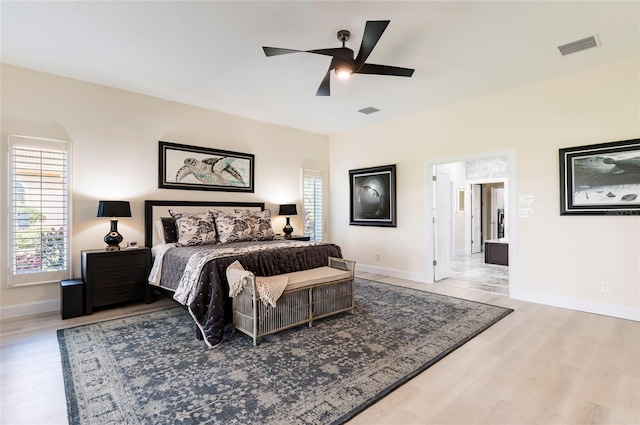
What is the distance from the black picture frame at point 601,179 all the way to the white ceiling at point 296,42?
39.9 inches

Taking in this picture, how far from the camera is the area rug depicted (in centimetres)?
189

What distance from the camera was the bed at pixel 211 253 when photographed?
2.90 metres

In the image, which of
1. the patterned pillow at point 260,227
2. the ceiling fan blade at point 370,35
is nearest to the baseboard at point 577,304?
the patterned pillow at point 260,227

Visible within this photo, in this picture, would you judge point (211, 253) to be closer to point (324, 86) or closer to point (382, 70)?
point (324, 86)

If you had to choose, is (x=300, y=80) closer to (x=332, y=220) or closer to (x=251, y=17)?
(x=251, y=17)

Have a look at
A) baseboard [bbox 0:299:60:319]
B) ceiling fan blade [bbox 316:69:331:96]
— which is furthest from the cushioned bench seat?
baseboard [bbox 0:299:60:319]

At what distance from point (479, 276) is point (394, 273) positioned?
5.31ft

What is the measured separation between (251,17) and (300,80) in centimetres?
131

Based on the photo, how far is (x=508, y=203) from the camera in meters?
4.52

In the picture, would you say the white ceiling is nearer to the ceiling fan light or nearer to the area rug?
the ceiling fan light

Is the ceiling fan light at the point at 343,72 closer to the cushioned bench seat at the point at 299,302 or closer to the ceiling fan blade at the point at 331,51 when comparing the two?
the ceiling fan blade at the point at 331,51

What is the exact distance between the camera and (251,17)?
2.66 m

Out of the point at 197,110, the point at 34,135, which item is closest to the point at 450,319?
the point at 197,110

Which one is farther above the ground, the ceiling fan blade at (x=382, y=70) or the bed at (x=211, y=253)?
the ceiling fan blade at (x=382, y=70)
